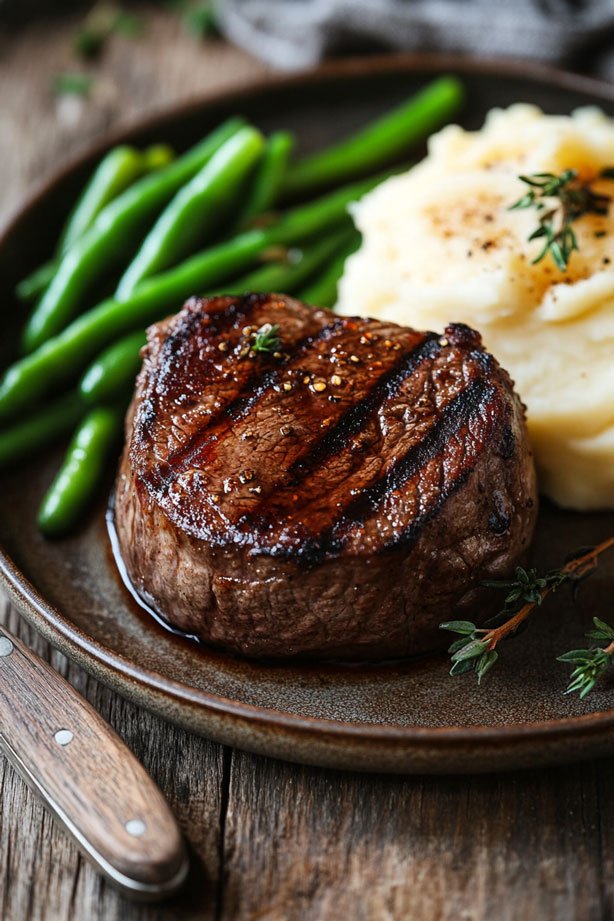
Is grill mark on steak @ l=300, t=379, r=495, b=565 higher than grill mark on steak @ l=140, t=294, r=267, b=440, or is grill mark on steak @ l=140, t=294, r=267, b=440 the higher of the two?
grill mark on steak @ l=140, t=294, r=267, b=440

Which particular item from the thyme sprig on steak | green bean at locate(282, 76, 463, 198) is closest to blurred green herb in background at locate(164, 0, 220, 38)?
green bean at locate(282, 76, 463, 198)

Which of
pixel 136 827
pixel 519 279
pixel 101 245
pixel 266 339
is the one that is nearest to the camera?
pixel 136 827

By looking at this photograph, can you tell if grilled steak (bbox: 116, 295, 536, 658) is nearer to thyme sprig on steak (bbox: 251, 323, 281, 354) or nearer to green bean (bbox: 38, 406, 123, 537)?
thyme sprig on steak (bbox: 251, 323, 281, 354)

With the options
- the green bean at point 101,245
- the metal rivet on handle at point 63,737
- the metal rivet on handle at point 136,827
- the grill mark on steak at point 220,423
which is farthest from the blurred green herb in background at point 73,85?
the metal rivet on handle at point 136,827

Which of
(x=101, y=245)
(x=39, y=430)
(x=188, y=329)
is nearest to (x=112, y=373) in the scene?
(x=39, y=430)

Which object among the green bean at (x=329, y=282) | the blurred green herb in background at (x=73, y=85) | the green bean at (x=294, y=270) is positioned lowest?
the green bean at (x=329, y=282)

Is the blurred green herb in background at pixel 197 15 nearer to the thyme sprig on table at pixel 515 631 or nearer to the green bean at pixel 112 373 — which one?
the green bean at pixel 112 373

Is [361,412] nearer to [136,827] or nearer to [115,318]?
[115,318]
